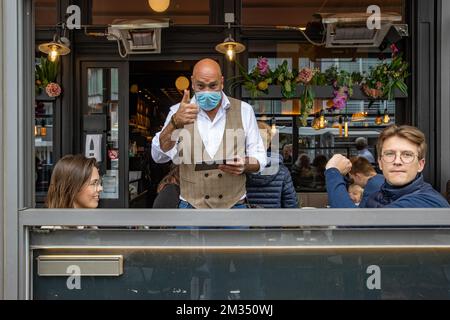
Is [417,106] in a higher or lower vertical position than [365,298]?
higher

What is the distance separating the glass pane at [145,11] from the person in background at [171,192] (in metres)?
2.25

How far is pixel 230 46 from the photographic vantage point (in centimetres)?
414

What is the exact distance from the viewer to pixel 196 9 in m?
4.48

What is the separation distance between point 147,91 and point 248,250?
4.76m

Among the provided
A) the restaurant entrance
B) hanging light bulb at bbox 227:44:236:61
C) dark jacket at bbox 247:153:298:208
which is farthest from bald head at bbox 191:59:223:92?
hanging light bulb at bbox 227:44:236:61

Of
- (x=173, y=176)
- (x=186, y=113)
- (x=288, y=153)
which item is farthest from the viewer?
(x=288, y=153)

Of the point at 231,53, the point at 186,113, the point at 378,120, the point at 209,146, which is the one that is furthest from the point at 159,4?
the point at 186,113

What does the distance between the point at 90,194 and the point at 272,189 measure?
0.99m

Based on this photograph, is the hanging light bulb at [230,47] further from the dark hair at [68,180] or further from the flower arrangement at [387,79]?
the dark hair at [68,180]

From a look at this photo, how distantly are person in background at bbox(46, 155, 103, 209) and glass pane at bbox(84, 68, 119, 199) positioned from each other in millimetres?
2258

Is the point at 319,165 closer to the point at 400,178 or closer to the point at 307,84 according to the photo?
the point at 307,84
